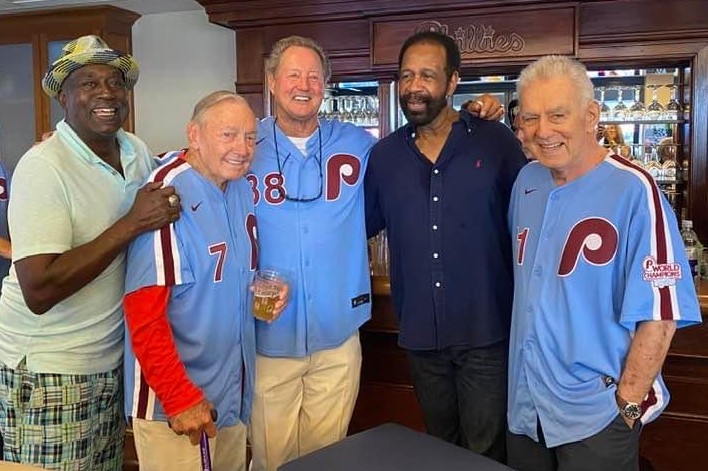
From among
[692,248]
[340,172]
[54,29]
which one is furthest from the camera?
[54,29]

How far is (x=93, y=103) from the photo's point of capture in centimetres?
184

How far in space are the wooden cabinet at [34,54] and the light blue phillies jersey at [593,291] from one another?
4066mm

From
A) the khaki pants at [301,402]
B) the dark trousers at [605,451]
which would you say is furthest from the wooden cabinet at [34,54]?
the dark trousers at [605,451]

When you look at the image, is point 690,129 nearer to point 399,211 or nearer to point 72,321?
point 399,211

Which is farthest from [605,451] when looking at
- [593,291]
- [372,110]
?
[372,110]

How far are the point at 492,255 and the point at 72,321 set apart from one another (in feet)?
3.71

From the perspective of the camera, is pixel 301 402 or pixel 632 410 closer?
pixel 632 410

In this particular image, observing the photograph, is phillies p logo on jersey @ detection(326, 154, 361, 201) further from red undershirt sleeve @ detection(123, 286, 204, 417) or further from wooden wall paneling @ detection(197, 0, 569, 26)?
wooden wall paneling @ detection(197, 0, 569, 26)

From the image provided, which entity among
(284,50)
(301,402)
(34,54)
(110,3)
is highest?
(110,3)

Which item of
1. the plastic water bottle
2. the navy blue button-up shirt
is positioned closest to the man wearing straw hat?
the navy blue button-up shirt

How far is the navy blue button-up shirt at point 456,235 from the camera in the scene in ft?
6.82

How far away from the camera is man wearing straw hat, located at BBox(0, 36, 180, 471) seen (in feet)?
5.57

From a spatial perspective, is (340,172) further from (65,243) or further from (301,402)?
(65,243)

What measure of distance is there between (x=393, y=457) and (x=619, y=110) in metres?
3.34
